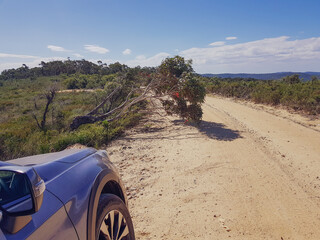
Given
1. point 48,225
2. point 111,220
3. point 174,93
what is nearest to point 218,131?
point 174,93

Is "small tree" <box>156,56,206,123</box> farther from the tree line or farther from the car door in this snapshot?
the tree line

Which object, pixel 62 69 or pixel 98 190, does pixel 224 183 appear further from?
pixel 62 69

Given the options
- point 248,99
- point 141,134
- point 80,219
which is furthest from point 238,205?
point 248,99

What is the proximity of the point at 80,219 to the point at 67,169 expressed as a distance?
44cm

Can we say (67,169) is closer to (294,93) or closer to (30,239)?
(30,239)

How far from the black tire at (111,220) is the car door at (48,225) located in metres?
0.39

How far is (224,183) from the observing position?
190 inches

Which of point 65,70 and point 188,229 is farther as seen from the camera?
point 65,70

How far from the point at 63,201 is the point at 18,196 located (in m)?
0.31

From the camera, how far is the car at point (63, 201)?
55.2 inches

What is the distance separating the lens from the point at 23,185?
1.53 metres

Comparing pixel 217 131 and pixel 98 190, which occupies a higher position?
pixel 98 190

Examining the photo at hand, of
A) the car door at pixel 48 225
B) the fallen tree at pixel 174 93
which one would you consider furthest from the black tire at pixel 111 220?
the fallen tree at pixel 174 93

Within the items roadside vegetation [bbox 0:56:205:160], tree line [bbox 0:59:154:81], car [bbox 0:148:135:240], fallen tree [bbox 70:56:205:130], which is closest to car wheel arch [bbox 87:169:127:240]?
car [bbox 0:148:135:240]
